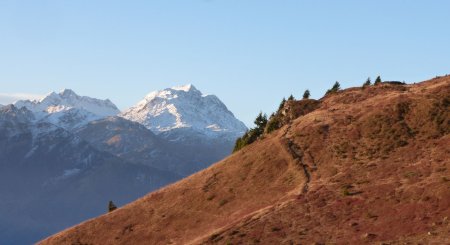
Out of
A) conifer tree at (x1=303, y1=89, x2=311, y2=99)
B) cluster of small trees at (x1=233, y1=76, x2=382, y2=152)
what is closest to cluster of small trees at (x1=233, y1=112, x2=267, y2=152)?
cluster of small trees at (x1=233, y1=76, x2=382, y2=152)

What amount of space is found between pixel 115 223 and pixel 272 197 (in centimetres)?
3060

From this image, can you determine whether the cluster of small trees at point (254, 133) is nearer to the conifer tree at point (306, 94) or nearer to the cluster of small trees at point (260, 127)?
the cluster of small trees at point (260, 127)

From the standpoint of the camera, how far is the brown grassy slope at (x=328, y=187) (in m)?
77.1

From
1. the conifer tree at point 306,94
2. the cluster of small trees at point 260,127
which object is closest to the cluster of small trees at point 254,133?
the cluster of small trees at point 260,127

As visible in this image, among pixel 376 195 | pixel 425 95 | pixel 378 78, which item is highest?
pixel 378 78

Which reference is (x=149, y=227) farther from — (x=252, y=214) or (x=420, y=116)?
(x=420, y=116)

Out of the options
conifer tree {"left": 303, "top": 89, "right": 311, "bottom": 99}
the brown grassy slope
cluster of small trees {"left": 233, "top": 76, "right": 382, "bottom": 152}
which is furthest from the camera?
conifer tree {"left": 303, "top": 89, "right": 311, "bottom": 99}

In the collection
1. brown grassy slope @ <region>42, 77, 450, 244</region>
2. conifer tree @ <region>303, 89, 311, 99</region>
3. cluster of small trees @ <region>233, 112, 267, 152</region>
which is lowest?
brown grassy slope @ <region>42, 77, 450, 244</region>

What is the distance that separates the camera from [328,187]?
300ft

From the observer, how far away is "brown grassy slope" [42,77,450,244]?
77.1 metres

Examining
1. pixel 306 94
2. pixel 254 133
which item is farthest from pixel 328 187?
pixel 306 94

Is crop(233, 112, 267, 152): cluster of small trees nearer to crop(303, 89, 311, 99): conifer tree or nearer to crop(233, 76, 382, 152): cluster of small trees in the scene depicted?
crop(233, 76, 382, 152): cluster of small trees

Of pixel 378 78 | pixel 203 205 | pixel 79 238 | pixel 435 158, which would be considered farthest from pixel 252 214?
pixel 378 78

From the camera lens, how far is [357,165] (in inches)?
3875
